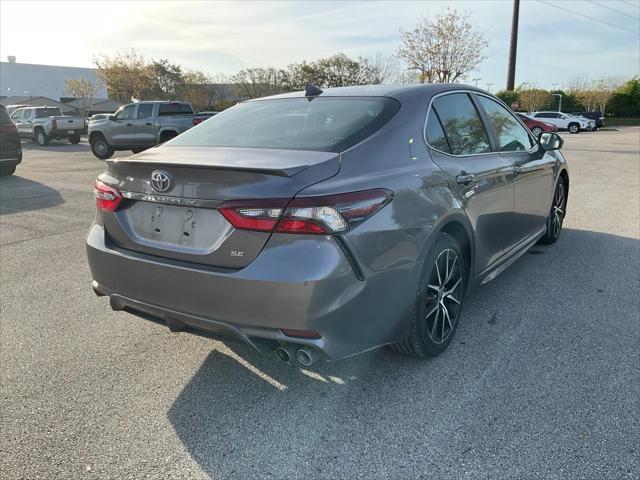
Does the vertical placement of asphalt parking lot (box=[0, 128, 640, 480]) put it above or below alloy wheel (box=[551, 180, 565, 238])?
below

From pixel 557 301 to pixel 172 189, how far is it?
3177 mm

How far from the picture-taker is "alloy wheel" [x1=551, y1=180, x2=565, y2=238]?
5.60 metres

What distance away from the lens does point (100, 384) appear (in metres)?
3.00

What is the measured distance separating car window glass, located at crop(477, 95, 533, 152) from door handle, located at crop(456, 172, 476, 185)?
0.87m

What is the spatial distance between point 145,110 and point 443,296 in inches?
677

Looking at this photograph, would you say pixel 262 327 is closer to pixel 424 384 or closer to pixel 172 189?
pixel 172 189

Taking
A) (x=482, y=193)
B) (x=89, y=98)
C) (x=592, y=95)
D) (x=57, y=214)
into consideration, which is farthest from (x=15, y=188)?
(x=592, y=95)

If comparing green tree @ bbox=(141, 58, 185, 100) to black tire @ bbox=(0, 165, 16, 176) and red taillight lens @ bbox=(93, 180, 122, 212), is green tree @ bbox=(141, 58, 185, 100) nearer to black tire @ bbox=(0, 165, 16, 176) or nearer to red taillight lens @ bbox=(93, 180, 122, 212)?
black tire @ bbox=(0, 165, 16, 176)

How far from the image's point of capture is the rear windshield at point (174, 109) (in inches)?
717

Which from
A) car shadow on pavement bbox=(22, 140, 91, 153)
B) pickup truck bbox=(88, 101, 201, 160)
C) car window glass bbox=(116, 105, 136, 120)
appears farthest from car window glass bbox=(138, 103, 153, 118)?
car shadow on pavement bbox=(22, 140, 91, 153)

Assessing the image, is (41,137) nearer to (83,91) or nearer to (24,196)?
(24,196)

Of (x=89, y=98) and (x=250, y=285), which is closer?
(x=250, y=285)

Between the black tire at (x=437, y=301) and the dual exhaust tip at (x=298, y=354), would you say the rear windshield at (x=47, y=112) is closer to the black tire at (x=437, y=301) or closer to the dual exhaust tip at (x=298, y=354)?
the black tire at (x=437, y=301)

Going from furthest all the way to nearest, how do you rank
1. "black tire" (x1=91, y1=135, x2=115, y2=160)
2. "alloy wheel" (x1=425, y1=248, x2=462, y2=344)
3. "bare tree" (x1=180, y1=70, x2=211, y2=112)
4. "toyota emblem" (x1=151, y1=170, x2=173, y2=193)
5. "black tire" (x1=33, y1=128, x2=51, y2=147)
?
"bare tree" (x1=180, y1=70, x2=211, y2=112) < "black tire" (x1=33, y1=128, x2=51, y2=147) < "black tire" (x1=91, y1=135, x2=115, y2=160) < "alloy wheel" (x1=425, y1=248, x2=462, y2=344) < "toyota emblem" (x1=151, y1=170, x2=173, y2=193)
